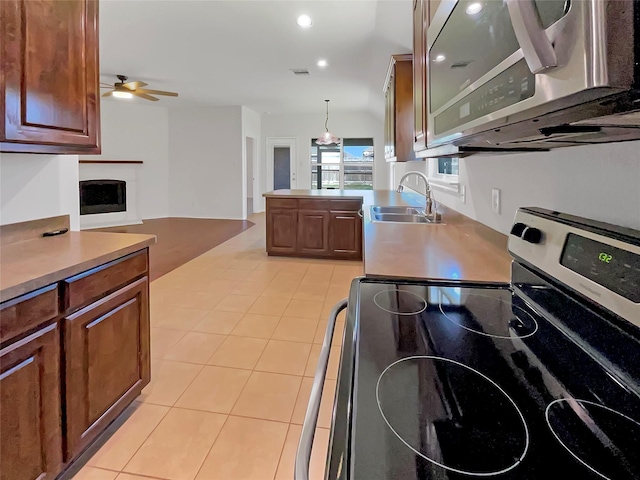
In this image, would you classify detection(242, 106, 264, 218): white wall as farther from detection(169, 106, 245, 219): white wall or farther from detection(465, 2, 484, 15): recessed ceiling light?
detection(465, 2, 484, 15): recessed ceiling light

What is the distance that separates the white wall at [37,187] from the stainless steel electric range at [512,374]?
1.71 m

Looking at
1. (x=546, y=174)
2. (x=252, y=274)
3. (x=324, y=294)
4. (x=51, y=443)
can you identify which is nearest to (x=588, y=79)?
(x=546, y=174)

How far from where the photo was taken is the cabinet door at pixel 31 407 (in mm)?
1140

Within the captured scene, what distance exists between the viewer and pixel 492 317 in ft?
3.19

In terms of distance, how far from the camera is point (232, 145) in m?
8.59

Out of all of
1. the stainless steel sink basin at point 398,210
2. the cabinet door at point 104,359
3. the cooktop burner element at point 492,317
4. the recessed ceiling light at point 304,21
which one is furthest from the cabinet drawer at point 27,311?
the recessed ceiling light at point 304,21

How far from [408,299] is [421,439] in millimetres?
616

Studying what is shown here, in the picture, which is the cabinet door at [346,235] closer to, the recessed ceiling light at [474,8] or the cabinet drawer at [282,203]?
the cabinet drawer at [282,203]

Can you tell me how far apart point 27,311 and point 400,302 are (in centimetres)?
116

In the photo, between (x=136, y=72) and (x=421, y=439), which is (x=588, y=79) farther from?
(x=136, y=72)

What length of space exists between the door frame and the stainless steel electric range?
8923mm

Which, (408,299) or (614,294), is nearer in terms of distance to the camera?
(614,294)

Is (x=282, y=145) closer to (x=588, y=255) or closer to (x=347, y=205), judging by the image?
(x=347, y=205)

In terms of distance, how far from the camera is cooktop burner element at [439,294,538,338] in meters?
0.90
